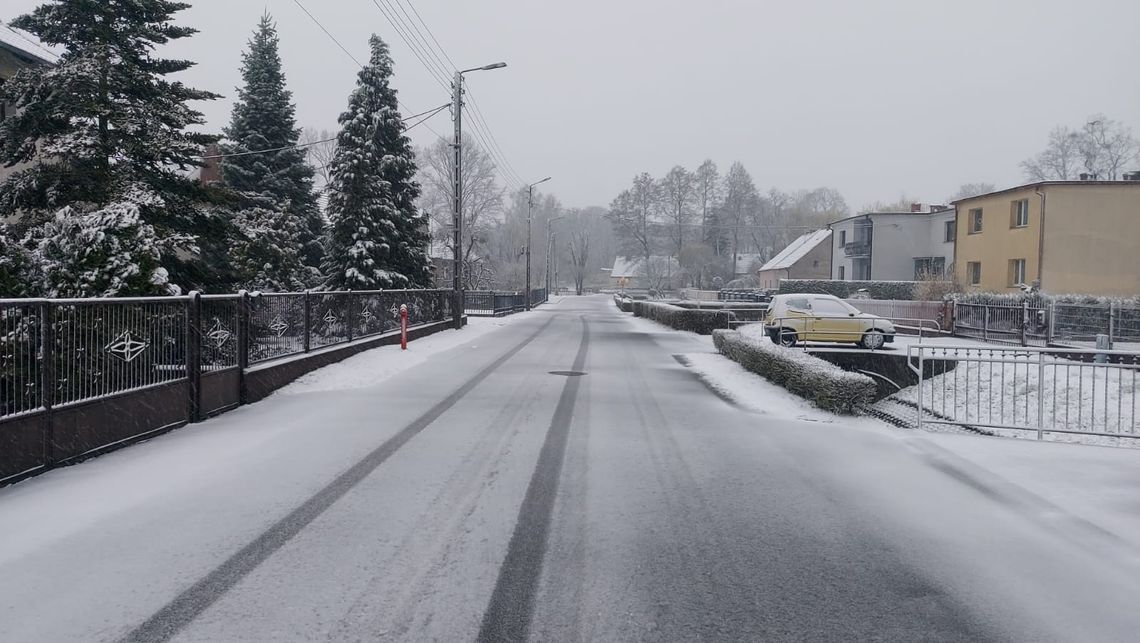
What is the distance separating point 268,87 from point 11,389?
28506mm

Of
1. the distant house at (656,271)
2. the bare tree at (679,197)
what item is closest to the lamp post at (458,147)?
the distant house at (656,271)

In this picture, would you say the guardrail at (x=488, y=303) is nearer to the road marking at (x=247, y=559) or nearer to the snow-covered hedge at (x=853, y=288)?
the snow-covered hedge at (x=853, y=288)

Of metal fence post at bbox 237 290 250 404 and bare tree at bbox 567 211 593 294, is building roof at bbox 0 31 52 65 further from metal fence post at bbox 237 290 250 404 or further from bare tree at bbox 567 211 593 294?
bare tree at bbox 567 211 593 294

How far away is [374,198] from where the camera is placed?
27.2 m

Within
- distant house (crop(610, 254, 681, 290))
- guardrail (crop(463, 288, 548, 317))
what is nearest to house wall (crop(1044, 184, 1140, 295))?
guardrail (crop(463, 288, 548, 317))

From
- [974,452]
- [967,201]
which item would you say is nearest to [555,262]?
[967,201]

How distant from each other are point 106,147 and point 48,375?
8.68 m

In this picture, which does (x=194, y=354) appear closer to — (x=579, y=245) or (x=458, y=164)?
(x=458, y=164)

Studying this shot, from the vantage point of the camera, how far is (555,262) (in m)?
117

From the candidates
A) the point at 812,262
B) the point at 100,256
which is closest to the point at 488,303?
the point at 100,256

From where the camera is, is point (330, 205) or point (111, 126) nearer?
point (111, 126)

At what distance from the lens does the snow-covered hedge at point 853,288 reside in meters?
44.7

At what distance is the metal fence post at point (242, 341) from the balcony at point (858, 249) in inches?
1908

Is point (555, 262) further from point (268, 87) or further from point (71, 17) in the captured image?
point (71, 17)
